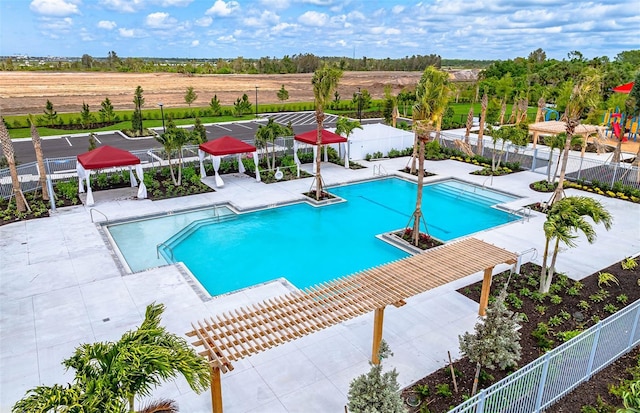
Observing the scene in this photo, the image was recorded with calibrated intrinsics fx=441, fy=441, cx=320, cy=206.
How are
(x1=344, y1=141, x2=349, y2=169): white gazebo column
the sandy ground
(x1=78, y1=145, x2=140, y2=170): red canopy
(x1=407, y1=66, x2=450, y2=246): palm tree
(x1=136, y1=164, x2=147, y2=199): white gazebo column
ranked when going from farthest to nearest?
the sandy ground < (x1=344, y1=141, x2=349, y2=169): white gazebo column < (x1=136, y1=164, x2=147, y2=199): white gazebo column < (x1=78, y1=145, x2=140, y2=170): red canopy < (x1=407, y1=66, x2=450, y2=246): palm tree

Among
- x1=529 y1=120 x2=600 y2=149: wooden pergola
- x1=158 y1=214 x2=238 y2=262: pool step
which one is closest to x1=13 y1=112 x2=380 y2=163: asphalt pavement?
x1=158 y1=214 x2=238 y2=262: pool step

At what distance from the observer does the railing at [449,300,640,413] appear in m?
6.84

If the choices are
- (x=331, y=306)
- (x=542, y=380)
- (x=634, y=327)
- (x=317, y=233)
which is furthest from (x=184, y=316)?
(x=634, y=327)

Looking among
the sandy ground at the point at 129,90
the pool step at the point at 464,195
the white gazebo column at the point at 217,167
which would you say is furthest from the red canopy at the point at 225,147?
the sandy ground at the point at 129,90

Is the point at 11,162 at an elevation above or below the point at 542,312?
above

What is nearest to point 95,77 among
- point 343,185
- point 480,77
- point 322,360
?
point 480,77

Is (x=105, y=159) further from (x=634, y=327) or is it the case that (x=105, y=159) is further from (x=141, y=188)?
(x=634, y=327)

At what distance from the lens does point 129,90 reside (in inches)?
2584

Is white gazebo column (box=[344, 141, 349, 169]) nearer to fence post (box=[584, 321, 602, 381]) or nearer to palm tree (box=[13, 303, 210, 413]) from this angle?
fence post (box=[584, 321, 602, 381])

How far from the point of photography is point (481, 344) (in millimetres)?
7641

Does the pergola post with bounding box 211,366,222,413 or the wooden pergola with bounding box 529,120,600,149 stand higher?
the wooden pergola with bounding box 529,120,600,149

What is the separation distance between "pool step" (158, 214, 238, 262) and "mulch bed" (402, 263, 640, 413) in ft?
29.9

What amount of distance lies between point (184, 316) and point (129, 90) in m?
63.7

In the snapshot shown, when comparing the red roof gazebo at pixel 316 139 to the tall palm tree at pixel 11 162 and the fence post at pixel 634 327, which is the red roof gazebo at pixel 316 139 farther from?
the fence post at pixel 634 327
